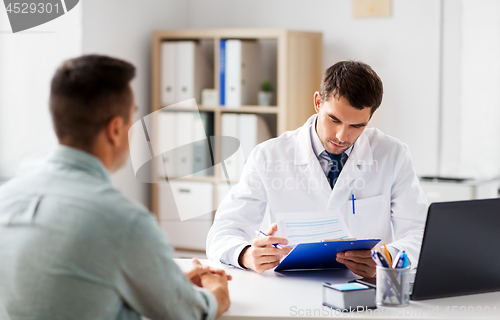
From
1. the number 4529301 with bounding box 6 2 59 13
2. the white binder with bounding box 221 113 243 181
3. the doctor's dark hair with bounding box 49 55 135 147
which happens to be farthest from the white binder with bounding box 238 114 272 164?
the doctor's dark hair with bounding box 49 55 135 147

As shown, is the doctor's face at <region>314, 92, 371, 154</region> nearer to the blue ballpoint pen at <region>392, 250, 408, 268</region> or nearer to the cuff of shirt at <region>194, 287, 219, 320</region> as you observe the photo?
the blue ballpoint pen at <region>392, 250, 408, 268</region>

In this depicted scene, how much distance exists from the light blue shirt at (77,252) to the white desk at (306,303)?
0.90ft

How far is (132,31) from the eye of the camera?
3695mm

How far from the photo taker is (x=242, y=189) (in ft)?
6.20

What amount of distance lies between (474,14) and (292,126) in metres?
1.30

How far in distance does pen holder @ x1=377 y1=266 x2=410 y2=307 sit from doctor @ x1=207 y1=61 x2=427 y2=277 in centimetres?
45

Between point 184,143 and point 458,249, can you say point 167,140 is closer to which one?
point 184,143

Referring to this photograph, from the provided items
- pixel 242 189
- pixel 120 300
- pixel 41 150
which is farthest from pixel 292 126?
pixel 120 300

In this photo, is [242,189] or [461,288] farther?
[242,189]

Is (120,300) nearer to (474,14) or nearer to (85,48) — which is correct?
(85,48)

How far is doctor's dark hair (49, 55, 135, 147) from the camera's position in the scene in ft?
3.43

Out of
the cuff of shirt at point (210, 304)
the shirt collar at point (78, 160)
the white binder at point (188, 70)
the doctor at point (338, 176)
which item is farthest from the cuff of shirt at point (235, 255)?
the white binder at point (188, 70)

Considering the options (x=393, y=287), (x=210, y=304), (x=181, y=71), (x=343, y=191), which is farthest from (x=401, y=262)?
(x=181, y=71)

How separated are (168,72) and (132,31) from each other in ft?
1.16
